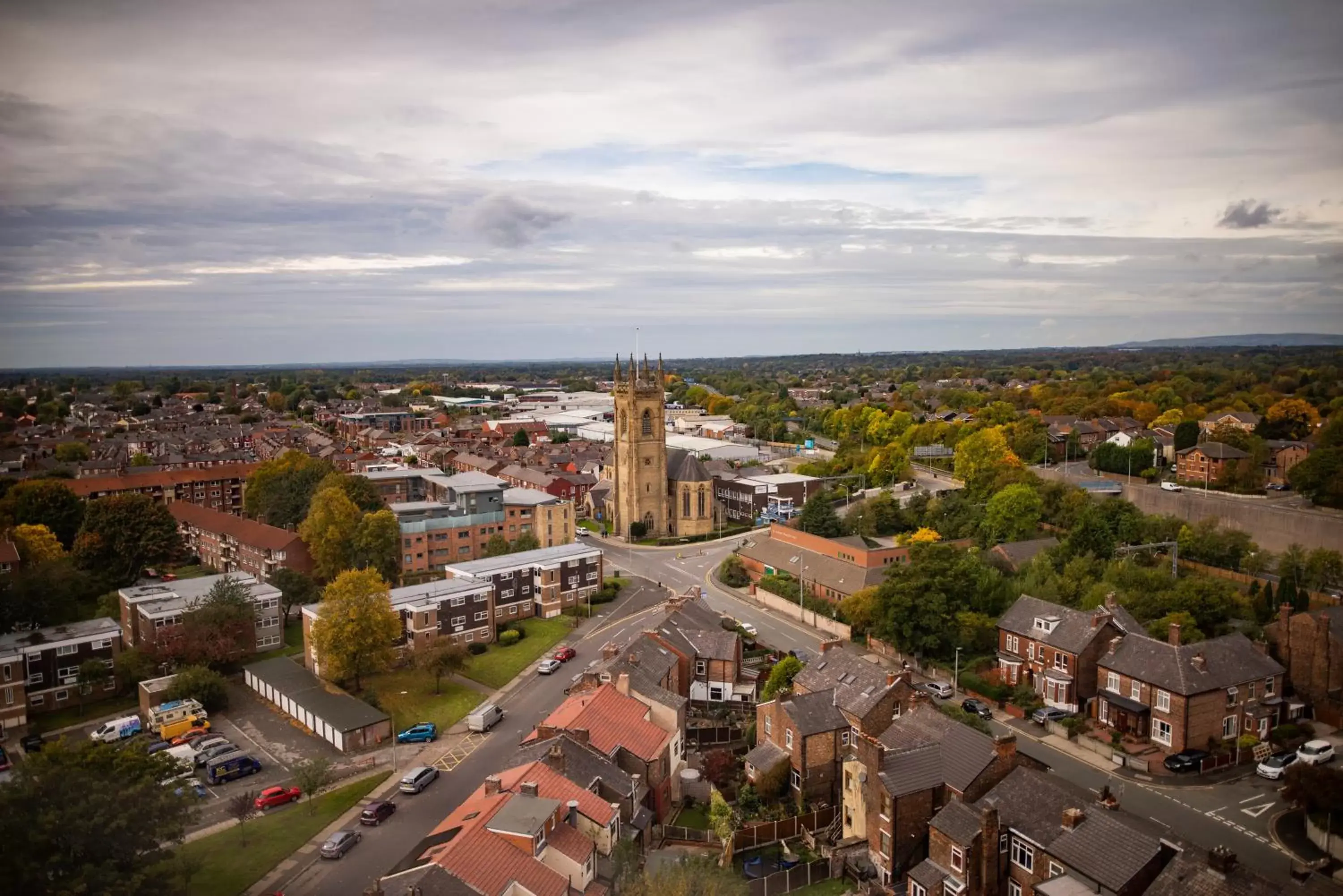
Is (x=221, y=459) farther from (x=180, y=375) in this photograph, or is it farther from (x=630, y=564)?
(x=180, y=375)

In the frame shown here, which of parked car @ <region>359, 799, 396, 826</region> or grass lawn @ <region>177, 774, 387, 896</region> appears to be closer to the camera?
grass lawn @ <region>177, 774, 387, 896</region>

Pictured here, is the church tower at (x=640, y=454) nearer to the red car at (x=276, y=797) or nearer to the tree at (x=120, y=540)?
the tree at (x=120, y=540)

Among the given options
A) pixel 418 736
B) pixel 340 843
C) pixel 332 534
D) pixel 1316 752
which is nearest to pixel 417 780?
pixel 340 843

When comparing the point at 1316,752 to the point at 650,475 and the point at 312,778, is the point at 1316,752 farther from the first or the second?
the point at 650,475

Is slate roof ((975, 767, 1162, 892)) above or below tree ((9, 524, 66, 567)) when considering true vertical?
below

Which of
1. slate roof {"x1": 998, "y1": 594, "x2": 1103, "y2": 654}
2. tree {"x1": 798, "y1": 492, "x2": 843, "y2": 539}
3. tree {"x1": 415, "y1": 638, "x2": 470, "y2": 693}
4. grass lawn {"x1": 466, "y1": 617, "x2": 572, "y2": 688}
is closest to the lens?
slate roof {"x1": 998, "y1": 594, "x2": 1103, "y2": 654}

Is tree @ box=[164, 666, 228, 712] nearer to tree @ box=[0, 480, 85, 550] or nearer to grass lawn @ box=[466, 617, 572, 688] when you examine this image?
grass lawn @ box=[466, 617, 572, 688]

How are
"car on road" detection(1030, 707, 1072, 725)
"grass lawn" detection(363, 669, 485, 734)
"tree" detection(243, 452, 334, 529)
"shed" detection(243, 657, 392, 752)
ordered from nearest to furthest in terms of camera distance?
"shed" detection(243, 657, 392, 752)
"car on road" detection(1030, 707, 1072, 725)
"grass lawn" detection(363, 669, 485, 734)
"tree" detection(243, 452, 334, 529)

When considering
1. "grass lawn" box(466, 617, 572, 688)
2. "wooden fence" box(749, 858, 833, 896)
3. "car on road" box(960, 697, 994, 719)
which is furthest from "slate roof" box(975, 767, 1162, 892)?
"grass lawn" box(466, 617, 572, 688)
